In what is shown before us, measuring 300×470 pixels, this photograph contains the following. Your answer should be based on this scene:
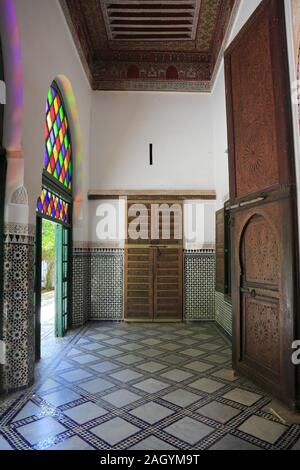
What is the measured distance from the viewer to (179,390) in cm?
249

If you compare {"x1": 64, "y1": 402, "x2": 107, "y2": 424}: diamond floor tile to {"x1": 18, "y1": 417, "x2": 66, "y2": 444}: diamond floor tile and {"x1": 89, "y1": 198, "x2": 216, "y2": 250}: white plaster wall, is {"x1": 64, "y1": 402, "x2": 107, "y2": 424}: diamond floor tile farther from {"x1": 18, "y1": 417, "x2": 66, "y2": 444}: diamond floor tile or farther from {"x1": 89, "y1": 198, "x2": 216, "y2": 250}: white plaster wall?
{"x1": 89, "y1": 198, "x2": 216, "y2": 250}: white plaster wall

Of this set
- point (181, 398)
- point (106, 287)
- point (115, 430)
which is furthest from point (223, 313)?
point (115, 430)

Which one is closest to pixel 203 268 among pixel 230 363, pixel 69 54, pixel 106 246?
pixel 106 246

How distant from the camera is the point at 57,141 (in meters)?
3.99

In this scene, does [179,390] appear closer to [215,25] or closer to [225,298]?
[225,298]

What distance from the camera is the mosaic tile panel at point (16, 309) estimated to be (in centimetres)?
245

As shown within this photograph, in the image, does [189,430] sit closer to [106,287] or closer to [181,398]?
[181,398]

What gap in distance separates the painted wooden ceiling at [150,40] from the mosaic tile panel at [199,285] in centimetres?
288

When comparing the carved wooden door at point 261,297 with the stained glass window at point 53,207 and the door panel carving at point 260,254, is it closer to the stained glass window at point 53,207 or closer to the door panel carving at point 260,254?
the door panel carving at point 260,254

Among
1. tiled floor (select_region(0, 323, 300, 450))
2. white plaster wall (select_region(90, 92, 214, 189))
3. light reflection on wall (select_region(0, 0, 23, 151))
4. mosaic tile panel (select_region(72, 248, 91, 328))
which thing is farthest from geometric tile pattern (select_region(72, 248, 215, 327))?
light reflection on wall (select_region(0, 0, 23, 151))

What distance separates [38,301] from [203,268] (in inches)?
108

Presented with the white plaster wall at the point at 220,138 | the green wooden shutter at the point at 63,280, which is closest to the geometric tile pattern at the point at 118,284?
→ the green wooden shutter at the point at 63,280

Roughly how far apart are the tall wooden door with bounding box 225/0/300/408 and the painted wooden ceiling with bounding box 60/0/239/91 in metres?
1.65

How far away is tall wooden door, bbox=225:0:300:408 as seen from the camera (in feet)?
7.26
